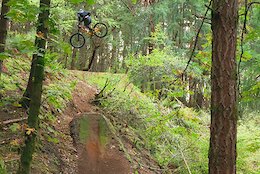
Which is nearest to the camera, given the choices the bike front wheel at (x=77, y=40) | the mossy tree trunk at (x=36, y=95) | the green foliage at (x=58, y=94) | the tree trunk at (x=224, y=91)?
the tree trunk at (x=224, y=91)

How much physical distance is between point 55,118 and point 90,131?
1.00m

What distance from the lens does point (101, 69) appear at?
2633 centimetres

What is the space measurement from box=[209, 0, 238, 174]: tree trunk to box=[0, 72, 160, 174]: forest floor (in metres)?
3.63

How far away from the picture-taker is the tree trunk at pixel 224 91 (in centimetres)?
353

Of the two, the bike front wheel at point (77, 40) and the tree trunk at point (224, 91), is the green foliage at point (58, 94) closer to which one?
the bike front wheel at point (77, 40)

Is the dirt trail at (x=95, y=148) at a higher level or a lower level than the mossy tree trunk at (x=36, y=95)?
lower

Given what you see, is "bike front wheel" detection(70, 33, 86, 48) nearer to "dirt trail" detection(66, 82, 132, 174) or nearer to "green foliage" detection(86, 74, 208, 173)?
"green foliage" detection(86, 74, 208, 173)

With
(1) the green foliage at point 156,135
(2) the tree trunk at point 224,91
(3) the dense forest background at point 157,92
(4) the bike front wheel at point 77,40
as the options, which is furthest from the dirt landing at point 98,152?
(2) the tree trunk at point 224,91

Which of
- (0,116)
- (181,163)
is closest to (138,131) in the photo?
(181,163)

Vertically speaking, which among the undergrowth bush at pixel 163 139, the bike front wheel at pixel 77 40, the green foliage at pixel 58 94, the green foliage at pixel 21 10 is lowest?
the undergrowth bush at pixel 163 139

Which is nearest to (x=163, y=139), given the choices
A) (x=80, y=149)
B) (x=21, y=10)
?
(x=80, y=149)

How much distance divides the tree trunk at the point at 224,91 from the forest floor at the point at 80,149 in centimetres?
363

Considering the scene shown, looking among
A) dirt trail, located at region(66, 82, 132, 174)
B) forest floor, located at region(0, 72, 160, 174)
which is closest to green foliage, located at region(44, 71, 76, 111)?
forest floor, located at region(0, 72, 160, 174)

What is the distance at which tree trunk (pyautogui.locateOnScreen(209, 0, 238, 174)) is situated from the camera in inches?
139
